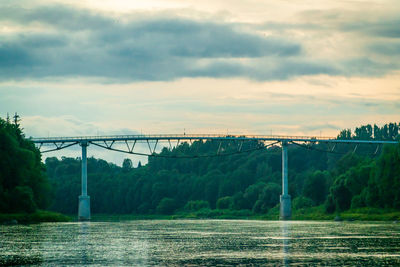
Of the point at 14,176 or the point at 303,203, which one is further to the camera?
the point at 303,203

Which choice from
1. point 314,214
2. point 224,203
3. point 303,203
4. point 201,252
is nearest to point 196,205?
point 224,203

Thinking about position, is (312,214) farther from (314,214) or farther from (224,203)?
(224,203)

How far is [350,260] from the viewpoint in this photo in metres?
38.6

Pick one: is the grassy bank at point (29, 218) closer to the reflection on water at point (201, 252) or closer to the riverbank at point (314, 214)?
the reflection on water at point (201, 252)

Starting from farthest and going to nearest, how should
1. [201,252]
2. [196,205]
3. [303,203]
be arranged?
[196,205], [303,203], [201,252]

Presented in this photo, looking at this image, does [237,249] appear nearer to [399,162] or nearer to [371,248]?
[371,248]

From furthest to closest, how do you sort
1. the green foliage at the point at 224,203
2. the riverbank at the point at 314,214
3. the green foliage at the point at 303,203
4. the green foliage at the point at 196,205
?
the green foliage at the point at 196,205, the green foliage at the point at 224,203, the green foliage at the point at 303,203, the riverbank at the point at 314,214

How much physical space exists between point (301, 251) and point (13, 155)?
57147 mm

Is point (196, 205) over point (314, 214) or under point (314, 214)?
over

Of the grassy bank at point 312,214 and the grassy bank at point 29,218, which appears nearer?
the grassy bank at point 29,218

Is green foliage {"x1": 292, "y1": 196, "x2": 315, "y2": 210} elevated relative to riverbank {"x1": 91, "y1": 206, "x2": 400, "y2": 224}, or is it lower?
elevated

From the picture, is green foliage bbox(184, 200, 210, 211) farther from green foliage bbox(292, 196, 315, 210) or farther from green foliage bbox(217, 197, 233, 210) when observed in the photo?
green foliage bbox(292, 196, 315, 210)

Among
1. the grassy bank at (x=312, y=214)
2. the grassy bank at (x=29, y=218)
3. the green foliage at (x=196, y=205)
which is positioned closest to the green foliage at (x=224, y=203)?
the grassy bank at (x=312, y=214)

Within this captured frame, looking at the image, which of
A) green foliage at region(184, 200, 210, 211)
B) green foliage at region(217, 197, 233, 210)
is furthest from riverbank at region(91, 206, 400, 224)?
green foliage at region(217, 197, 233, 210)
